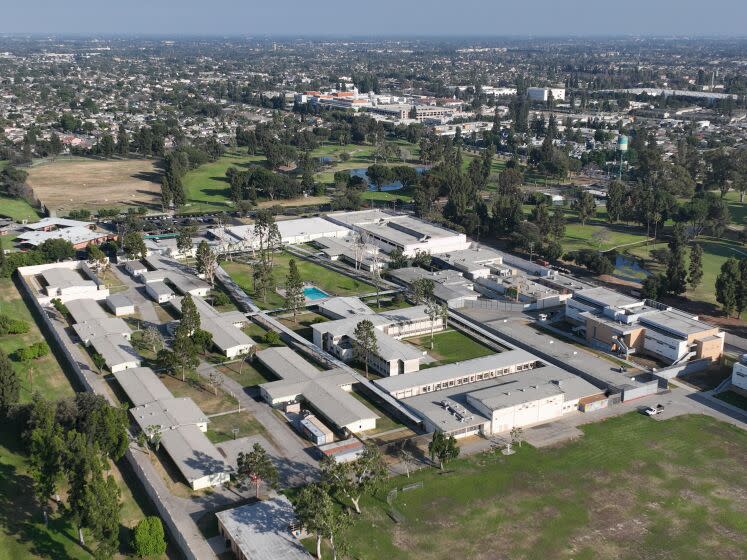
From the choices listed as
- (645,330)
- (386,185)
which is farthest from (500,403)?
(386,185)

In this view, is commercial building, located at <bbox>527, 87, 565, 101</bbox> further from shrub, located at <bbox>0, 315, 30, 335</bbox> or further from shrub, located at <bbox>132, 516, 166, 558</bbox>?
shrub, located at <bbox>132, 516, 166, 558</bbox>

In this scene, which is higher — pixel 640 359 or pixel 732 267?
pixel 732 267

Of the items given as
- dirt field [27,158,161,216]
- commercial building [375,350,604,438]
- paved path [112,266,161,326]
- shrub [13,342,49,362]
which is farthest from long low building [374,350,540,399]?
dirt field [27,158,161,216]

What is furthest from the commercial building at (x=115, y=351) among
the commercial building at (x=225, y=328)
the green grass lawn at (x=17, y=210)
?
the green grass lawn at (x=17, y=210)

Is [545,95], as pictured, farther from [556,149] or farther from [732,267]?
[732,267]

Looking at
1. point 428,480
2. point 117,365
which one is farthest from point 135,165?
point 428,480
